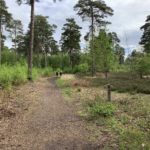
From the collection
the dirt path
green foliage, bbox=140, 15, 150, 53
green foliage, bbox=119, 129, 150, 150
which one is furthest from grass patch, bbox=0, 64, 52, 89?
green foliage, bbox=140, 15, 150, 53

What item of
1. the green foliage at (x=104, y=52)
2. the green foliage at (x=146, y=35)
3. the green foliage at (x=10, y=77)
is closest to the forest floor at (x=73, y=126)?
the green foliage at (x=10, y=77)

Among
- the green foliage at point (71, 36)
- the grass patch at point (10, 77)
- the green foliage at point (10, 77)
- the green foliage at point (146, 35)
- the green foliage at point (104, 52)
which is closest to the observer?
the grass patch at point (10, 77)

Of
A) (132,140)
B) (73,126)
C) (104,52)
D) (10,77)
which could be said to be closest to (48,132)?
(73,126)

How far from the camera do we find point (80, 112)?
525 inches

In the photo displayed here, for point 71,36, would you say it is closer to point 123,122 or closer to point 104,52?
point 104,52

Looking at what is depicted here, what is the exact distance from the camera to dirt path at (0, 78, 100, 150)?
8.61m

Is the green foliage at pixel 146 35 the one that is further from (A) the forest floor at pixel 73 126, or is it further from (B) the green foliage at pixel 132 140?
(B) the green foliage at pixel 132 140

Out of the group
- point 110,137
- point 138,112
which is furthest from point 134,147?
point 138,112

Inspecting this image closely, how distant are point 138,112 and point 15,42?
6315 cm

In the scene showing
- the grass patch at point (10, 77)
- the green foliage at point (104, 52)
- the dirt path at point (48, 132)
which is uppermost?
the green foliage at point (104, 52)

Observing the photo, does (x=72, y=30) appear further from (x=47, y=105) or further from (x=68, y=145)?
(x=68, y=145)

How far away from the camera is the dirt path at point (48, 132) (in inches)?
339

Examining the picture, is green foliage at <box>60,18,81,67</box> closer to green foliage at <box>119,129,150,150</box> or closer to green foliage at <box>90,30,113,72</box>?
green foliage at <box>90,30,113,72</box>

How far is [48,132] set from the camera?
1000 centimetres
